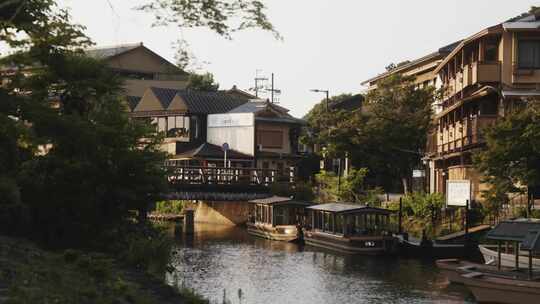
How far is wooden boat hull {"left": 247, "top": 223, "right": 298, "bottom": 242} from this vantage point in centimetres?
5344

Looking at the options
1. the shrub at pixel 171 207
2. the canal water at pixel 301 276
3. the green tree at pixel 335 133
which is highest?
the green tree at pixel 335 133

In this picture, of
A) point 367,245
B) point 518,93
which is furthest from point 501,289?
point 518,93

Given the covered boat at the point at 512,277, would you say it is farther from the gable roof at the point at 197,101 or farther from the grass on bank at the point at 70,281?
the gable roof at the point at 197,101

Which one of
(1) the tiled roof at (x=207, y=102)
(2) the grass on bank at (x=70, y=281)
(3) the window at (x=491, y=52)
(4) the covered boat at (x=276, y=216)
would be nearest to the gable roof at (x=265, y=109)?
(1) the tiled roof at (x=207, y=102)

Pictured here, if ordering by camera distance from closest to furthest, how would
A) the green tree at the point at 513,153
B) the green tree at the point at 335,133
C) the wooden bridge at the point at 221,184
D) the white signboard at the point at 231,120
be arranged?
the green tree at the point at 513,153 → the wooden bridge at the point at 221,184 → the green tree at the point at 335,133 → the white signboard at the point at 231,120

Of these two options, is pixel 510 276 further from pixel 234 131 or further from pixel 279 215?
pixel 234 131

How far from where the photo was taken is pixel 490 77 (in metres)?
46.1

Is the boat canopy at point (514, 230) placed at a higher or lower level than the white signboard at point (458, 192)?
lower

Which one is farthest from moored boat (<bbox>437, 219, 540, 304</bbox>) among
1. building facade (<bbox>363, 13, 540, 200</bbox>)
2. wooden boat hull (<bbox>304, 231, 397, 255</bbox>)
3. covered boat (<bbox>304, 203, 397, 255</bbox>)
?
covered boat (<bbox>304, 203, 397, 255</bbox>)

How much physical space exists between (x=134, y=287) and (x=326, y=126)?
4661 centimetres

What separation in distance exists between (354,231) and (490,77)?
10635 mm

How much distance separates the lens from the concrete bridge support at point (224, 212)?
6819 centimetres

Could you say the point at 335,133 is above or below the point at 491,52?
below

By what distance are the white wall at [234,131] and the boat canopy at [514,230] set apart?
4670 centimetres
